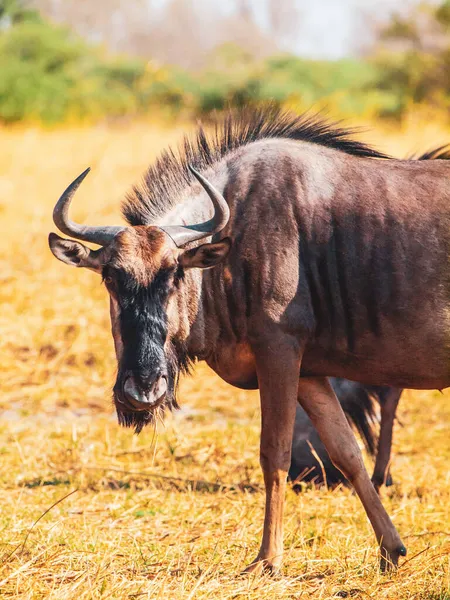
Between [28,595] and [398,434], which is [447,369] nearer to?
[28,595]

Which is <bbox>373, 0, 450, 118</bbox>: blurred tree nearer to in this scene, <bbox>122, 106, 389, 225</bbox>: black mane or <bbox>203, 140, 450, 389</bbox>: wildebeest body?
<bbox>122, 106, 389, 225</bbox>: black mane

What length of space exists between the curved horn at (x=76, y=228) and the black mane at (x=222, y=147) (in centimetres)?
32

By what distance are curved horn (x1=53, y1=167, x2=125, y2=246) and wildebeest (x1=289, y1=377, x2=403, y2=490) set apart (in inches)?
78.2

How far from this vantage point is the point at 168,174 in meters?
4.50

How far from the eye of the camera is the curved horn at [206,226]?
13.0 feet

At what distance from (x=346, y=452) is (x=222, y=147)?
1508mm

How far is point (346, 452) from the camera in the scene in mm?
4242

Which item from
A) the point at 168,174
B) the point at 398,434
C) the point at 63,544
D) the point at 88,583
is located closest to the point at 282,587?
the point at 88,583

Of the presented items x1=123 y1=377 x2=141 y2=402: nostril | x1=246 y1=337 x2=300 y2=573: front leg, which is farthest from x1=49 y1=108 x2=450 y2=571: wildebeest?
x1=123 y1=377 x2=141 y2=402: nostril

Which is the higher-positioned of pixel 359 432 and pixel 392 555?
pixel 359 432

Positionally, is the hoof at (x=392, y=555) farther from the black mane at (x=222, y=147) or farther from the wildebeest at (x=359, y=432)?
the black mane at (x=222, y=147)

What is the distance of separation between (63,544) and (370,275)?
1743 millimetres

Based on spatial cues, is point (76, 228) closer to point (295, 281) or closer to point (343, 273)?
point (295, 281)

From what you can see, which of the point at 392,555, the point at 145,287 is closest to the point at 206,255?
the point at 145,287
